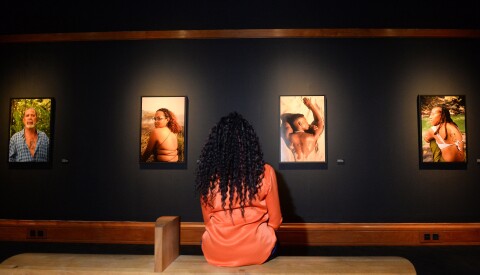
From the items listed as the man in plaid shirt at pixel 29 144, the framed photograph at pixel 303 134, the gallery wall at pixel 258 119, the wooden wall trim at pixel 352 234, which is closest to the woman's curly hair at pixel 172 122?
the gallery wall at pixel 258 119

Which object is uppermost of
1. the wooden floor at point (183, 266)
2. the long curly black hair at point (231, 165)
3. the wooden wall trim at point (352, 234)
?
the long curly black hair at point (231, 165)

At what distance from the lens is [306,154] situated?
4.67m

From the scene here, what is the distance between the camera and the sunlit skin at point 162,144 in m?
4.74

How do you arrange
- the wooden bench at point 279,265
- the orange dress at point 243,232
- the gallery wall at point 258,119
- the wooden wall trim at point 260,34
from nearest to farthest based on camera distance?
the wooden bench at point 279,265, the orange dress at point 243,232, the gallery wall at point 258,119, the wooden wall trim at point 260,34

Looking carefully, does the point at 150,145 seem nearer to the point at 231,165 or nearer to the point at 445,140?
the point at 231,165

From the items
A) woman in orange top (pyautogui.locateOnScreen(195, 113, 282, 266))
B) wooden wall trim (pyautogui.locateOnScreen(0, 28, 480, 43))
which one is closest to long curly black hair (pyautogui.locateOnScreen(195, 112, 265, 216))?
woman in orange top (pyautogui.locateOnScreen(195, 113, 282, 266))

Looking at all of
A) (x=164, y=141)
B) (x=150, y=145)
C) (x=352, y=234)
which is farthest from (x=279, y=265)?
(x=150, y=145)

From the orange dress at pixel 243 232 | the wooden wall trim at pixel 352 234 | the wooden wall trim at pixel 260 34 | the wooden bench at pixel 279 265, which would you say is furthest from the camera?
the wooden wall trim at pixel 260 34

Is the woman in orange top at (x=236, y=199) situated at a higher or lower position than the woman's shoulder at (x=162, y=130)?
lower

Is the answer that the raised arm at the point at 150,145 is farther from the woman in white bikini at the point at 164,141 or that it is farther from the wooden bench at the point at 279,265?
the wooden bench at the point at 279,265

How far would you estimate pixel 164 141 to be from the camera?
4.75 m

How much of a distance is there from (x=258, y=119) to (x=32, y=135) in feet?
11.5

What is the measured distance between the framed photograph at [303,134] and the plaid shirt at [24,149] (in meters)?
3.64

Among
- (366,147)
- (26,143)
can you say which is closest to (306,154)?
(366,147)
